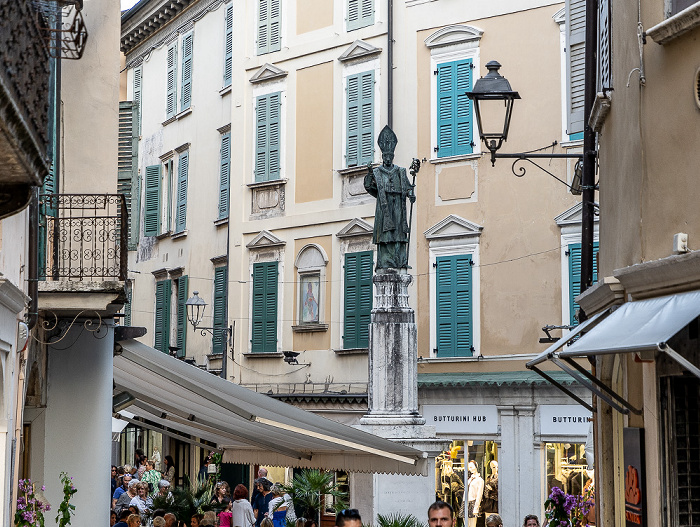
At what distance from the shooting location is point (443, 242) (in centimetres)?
2397

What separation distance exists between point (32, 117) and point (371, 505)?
13394mm

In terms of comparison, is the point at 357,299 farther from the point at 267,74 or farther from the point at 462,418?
Result: the point at 267,74

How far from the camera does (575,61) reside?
12078 millimetres

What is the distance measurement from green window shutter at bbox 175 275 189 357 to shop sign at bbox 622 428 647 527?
75.7ft

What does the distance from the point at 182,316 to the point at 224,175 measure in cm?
404

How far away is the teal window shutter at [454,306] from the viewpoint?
76.9 feet

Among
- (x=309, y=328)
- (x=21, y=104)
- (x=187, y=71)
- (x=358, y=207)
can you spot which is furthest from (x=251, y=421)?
(x=187, y=71)

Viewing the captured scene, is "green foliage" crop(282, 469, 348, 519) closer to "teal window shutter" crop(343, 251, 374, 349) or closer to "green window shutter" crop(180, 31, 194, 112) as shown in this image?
"teal window shutter" crop(343, 251, 374, 349)

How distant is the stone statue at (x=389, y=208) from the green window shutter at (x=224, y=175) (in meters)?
9.75

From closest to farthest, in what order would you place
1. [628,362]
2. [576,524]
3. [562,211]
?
[628,362]
[576,524]
[562,211]

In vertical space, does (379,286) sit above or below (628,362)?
above

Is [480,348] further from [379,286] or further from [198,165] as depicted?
[198,165]

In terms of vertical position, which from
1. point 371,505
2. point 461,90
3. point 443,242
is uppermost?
point 461,90

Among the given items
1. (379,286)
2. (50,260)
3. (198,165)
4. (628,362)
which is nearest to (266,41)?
(198,165)
